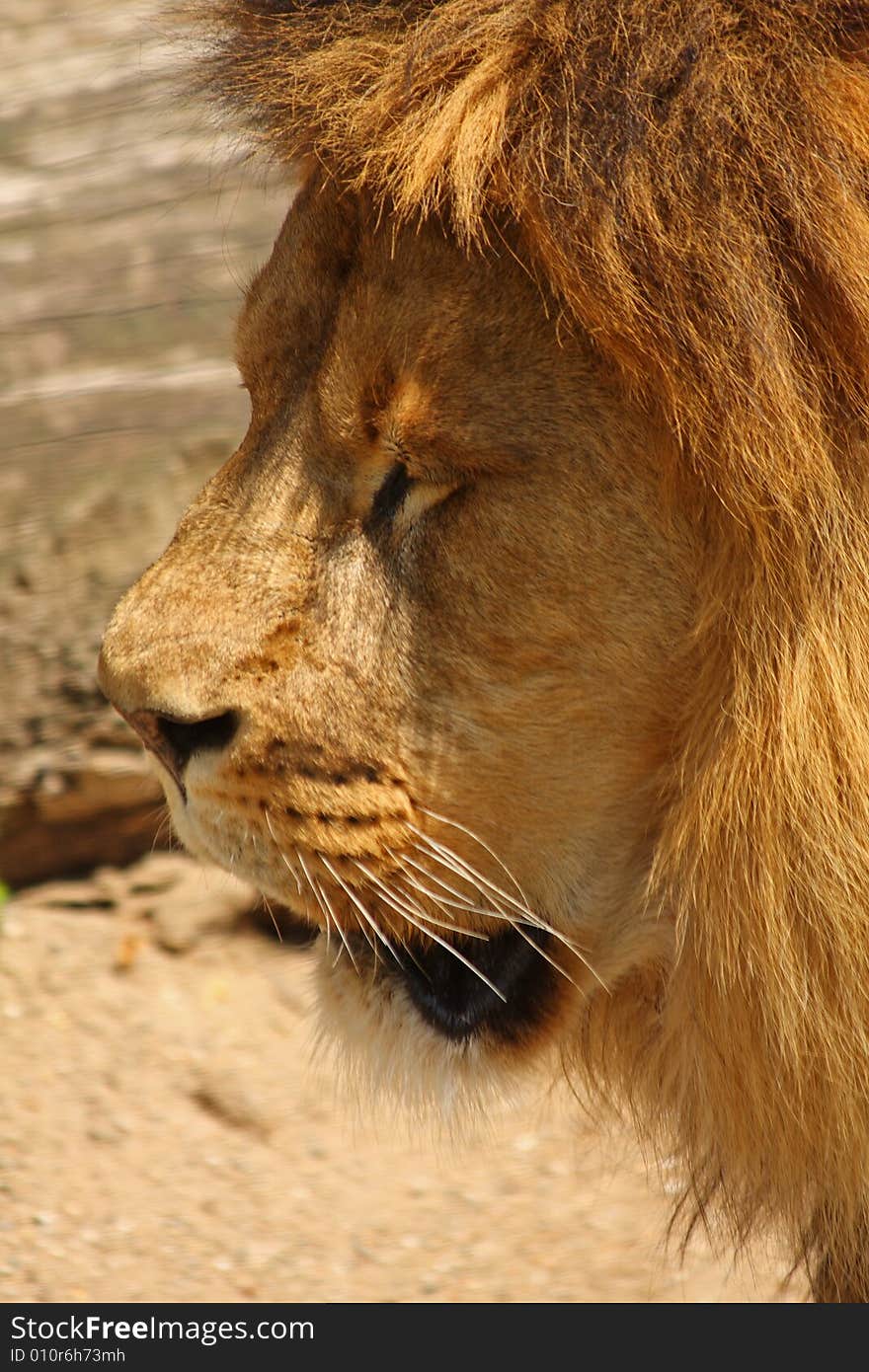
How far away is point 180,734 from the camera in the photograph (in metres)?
1.78

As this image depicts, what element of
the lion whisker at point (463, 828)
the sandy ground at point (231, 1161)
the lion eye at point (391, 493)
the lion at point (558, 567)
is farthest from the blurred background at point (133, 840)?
the lion eye at point (391, 493)

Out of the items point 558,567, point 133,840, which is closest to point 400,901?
point 558,567

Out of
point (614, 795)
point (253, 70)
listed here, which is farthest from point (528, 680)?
point (253, 70)

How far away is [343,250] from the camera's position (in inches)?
70.8

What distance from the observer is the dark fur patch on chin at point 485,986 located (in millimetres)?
1881

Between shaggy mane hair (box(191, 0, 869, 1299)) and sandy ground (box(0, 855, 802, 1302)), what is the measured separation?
0.88 m

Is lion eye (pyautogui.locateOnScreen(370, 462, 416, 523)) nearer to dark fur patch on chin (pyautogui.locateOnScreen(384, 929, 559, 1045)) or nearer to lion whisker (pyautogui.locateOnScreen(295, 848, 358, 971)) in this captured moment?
lion whisker (pyautogui.locateOnScreen(295, 848, 358, 971))

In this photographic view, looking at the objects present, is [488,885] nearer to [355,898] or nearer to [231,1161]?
[355,898]

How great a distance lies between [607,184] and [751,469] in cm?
28

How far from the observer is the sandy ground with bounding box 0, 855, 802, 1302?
2.71 metres

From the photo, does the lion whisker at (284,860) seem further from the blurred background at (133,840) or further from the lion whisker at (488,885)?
the blurred background at (133,840)

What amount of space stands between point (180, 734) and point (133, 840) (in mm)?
1707

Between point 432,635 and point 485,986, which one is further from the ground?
point 432,635

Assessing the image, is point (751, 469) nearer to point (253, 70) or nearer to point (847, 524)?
point (847, 524)
